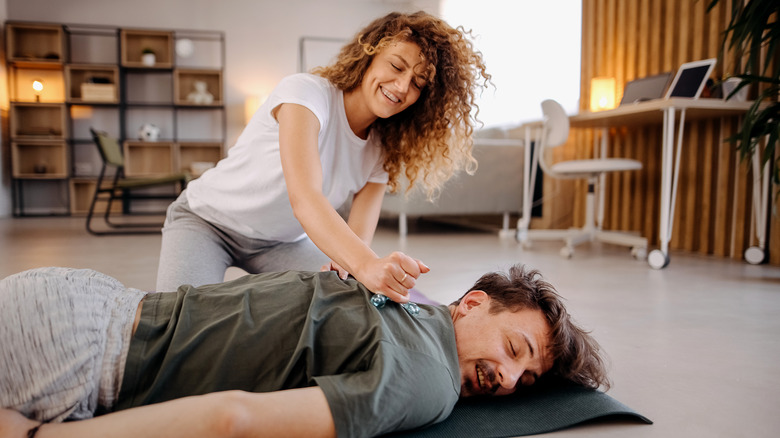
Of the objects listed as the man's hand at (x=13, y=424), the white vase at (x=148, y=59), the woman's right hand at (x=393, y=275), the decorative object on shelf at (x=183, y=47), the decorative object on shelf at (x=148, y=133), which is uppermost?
the decorative object on shelf at (x=183, y=47)

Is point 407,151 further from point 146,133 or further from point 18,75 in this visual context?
point 18,75

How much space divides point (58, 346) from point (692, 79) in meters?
3.46

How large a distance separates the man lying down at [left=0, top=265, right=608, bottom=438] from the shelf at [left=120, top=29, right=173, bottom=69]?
6321mm

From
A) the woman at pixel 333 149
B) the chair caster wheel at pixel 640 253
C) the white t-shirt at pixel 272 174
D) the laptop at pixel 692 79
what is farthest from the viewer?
the chair caster wheel at pixel 640 253

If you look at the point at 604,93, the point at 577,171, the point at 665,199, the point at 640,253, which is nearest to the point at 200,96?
the point at 604,93

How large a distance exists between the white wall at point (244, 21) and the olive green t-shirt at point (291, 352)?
252 inches

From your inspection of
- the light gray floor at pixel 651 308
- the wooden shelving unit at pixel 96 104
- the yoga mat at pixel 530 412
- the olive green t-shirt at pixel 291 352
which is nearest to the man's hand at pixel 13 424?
the olive green t-shirt at pixel 291 352

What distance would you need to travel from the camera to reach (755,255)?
3.02m

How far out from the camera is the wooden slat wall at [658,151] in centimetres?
337

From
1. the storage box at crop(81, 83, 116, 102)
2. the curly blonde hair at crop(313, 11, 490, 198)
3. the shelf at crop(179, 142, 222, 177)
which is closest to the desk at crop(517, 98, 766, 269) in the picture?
the curly blonde hair at crop(313, 11, 490, 198)

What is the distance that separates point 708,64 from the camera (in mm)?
3188

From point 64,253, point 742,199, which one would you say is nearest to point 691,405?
point 742,199

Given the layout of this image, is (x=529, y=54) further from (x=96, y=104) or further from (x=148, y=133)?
(x=96, y=104)

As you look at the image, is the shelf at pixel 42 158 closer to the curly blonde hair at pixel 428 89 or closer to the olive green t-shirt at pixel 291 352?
the curly blonde hair at pixel 428 89
